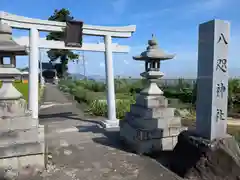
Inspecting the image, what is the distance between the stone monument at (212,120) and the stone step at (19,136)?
290 centimetres

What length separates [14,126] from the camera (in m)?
4.22

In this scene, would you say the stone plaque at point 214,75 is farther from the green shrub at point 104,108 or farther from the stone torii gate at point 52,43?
the green shrub at point 104,108

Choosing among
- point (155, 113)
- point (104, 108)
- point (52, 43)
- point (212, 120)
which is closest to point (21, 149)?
point (155, 113)

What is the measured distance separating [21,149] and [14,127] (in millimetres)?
454

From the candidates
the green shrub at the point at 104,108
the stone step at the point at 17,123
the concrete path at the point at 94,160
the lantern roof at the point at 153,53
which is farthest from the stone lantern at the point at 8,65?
the green shrub at the point at 104,108

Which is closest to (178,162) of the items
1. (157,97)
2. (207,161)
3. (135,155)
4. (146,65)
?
(207,161)

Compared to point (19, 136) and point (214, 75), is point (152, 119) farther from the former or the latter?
point (19, 136)

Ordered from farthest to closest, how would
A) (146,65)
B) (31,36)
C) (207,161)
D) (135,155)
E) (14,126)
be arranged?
(31,36) < (146,65) < (135,155) < (14,126) < (207,161)

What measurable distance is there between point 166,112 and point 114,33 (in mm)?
4144

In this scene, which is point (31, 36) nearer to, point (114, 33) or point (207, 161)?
point (114, 33)

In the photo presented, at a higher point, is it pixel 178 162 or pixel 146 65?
pixel 146 65

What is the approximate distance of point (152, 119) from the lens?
17.4 feet

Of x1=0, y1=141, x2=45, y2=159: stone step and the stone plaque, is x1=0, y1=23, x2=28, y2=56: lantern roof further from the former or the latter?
the stone plaque

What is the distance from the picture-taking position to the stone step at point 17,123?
164 inches
